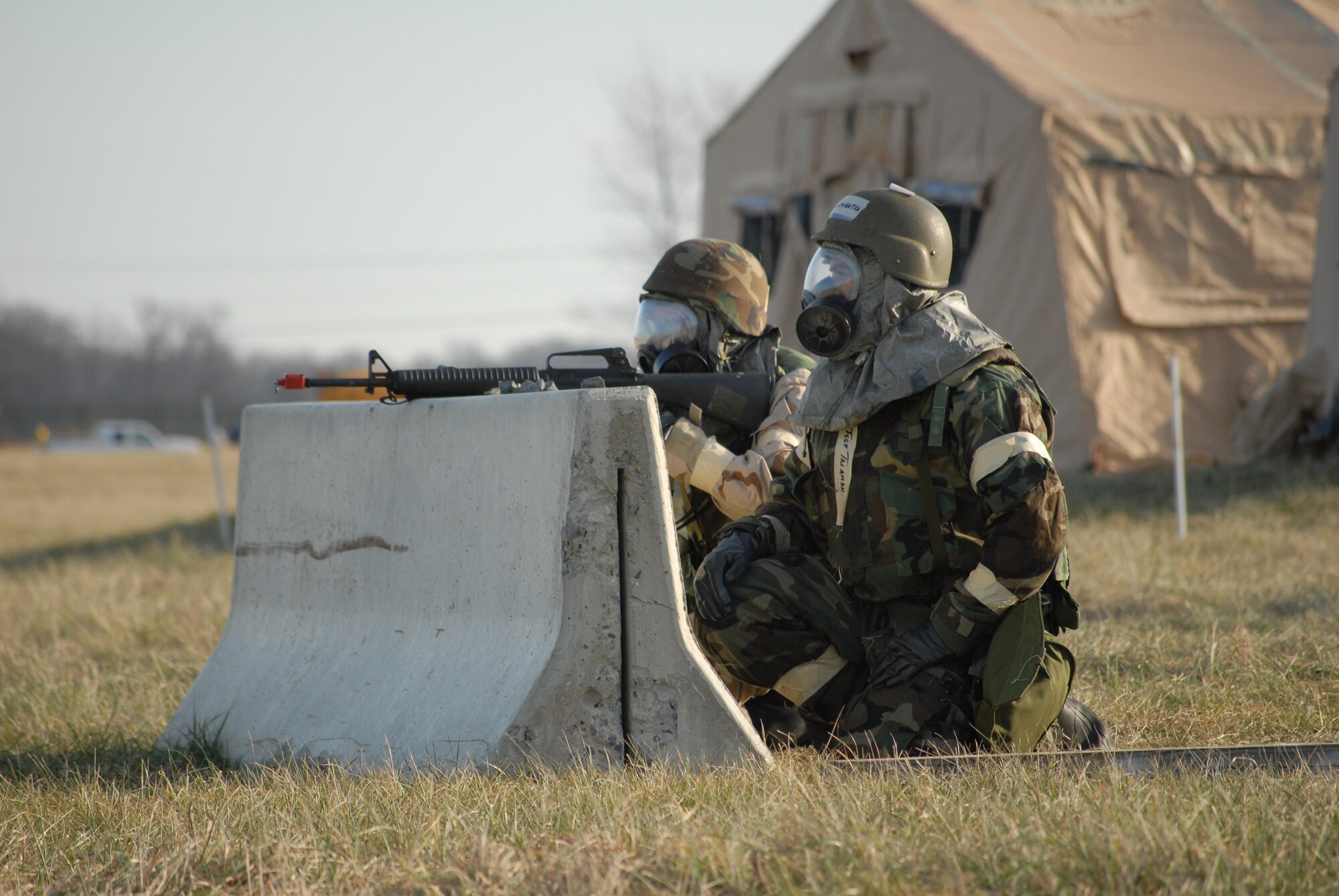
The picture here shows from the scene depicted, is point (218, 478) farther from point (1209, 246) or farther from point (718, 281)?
point (1209, 246)

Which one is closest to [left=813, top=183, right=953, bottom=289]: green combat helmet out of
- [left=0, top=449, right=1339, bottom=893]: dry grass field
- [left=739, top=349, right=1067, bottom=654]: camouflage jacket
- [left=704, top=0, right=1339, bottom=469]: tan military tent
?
[left=739, top=349, right=1067, bottom=654]: camouflage jacket

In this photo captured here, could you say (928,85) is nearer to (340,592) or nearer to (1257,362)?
(1257,362)

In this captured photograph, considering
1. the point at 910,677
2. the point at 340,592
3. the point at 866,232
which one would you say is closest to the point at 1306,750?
the point at 910,677

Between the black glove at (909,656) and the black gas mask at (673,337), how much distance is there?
1.31m

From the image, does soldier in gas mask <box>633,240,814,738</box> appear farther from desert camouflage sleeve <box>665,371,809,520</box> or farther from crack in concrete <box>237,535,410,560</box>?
crack in concrete <box>237,535,410,560</box>

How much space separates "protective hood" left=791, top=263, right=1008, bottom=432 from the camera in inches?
128

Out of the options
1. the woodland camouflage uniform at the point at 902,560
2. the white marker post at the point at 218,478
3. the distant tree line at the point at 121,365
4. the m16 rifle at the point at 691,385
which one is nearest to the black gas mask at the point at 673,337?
the m16 rifle at the point at 691,385

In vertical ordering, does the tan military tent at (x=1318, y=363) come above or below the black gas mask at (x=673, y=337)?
below

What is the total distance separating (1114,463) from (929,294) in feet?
23.1

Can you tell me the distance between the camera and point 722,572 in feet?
11.7

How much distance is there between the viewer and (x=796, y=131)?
12430 mm

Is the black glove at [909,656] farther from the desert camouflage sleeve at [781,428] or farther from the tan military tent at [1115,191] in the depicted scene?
the tan military tent at [1115,191]

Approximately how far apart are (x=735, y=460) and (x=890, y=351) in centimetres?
79

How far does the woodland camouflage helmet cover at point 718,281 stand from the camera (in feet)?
14.1
